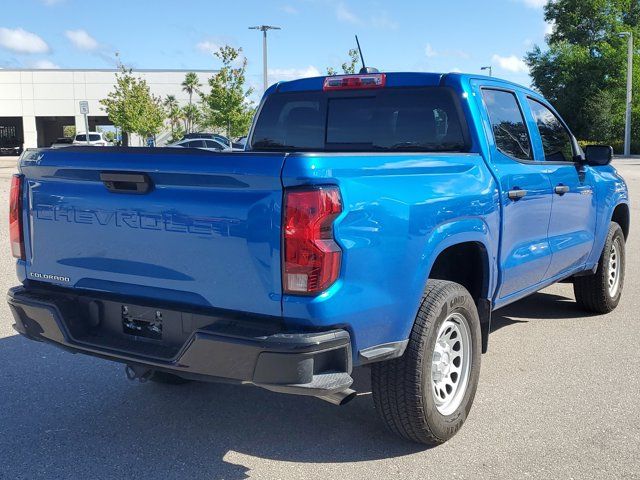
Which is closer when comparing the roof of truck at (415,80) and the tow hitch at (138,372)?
the tow hitch at (138,372)

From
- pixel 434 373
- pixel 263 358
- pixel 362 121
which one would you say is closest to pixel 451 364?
pixel 434 373

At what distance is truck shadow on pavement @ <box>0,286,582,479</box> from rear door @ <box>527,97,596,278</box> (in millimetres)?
Result: 1767

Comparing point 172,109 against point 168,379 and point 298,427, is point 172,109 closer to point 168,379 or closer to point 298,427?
point 168,379

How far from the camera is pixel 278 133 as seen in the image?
4977mm

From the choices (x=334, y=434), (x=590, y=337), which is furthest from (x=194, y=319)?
(x=590, y=337)

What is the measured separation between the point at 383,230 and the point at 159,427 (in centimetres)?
188

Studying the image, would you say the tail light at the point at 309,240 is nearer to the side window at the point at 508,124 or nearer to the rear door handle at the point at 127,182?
the rear door handle at the point at 127,182

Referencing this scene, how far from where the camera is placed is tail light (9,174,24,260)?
3541 millimetres

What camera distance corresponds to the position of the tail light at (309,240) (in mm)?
2719

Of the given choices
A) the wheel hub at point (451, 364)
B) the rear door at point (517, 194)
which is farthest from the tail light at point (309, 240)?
the rear door at point (517, 194)

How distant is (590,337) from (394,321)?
3.14 metres

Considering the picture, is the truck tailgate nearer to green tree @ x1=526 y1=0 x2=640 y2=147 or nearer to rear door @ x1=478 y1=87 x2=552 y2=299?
rear door @ x1=478 y1=87 x2=552 y2=299

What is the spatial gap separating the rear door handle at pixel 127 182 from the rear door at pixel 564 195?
117 inches

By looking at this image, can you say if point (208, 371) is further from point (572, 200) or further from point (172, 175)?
point (572, 200)
